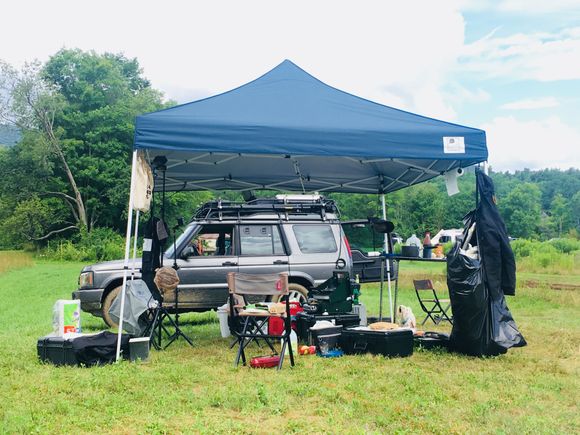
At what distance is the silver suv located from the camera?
27.0 ft

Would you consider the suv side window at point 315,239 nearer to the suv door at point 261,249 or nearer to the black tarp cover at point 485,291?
the suv door at point 261,249

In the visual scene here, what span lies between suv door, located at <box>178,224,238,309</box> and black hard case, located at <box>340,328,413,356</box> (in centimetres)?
243

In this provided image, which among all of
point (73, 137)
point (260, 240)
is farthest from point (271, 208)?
point (73, 137)

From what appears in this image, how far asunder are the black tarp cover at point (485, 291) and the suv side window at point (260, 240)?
2.96m

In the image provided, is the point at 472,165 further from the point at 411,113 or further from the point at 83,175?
the point at 83,175

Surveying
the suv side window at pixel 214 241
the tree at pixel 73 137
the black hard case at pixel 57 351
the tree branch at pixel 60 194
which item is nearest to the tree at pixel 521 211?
the tree at pixel 73 137

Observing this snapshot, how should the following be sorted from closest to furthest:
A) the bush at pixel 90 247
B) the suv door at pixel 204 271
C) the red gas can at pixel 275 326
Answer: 1. the red gas can at pixel 275 326
2. the suv door at pixel 204 271
3. the bush at pixel 90 247

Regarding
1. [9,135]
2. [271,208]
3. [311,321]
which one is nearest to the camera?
[311,321]

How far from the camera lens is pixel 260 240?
867 centimetres

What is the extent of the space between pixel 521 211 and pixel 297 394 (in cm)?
8509

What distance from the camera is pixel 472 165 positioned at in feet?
Result: 22.9

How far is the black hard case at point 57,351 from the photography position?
5812 millimetres

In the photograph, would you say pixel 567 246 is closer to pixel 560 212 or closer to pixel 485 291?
pixel 485 291

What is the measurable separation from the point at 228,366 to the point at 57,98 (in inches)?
1447
